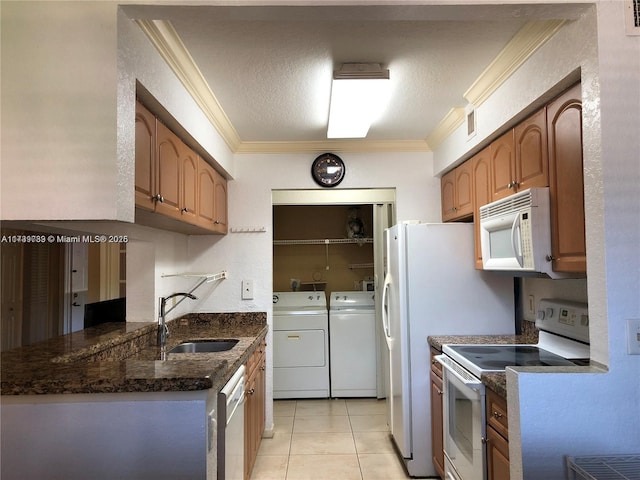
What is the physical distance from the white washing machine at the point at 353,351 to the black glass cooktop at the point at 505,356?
1830mm

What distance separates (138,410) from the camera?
1.28 m

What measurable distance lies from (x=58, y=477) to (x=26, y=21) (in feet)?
4.86

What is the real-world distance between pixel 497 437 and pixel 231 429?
1.13 m

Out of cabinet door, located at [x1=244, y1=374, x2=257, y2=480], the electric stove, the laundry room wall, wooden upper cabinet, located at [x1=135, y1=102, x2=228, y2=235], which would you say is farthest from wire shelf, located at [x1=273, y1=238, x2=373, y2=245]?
the electric stove

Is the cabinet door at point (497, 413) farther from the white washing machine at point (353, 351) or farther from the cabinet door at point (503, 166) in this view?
the white washing machine at point (353, 351)

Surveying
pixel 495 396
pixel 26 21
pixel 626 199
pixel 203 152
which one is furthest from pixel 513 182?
pixel 26 21

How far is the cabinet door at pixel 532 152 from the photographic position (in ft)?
5.74

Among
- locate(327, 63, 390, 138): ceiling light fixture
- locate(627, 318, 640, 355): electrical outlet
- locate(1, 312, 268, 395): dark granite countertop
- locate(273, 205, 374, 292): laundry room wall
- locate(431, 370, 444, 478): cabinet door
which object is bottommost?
locate(431, 370, 444, 478): cabinet door

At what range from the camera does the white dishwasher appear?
1598 mm

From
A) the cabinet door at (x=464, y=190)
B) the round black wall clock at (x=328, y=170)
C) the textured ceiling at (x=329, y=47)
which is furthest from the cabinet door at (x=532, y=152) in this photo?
the round black wall clock at (x=328, y=170)

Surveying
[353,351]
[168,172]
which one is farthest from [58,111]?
[353,351]

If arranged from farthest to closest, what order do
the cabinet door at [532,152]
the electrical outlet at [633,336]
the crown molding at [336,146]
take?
the crown molding at [336,146] < the cabinet door at [532,152] < the electrical outlet at [633,336]

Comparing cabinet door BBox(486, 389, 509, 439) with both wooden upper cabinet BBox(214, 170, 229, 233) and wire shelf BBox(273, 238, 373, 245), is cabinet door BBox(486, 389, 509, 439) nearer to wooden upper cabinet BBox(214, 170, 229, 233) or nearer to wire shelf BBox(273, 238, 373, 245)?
wooden upper cabinet BBox(214, 170, 229, 233)

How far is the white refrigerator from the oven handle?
276 millimetres
